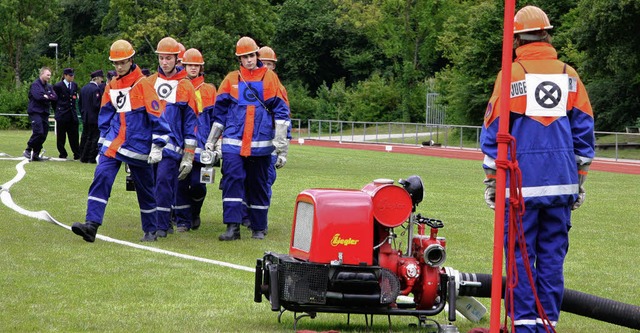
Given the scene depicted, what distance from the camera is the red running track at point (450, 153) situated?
36688 millimetres

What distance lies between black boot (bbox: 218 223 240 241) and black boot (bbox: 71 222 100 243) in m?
1.60

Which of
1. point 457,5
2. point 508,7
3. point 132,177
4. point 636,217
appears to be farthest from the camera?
Answer: point 457,5

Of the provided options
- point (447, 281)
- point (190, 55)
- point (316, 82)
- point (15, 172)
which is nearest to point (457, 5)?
point (316, 82)

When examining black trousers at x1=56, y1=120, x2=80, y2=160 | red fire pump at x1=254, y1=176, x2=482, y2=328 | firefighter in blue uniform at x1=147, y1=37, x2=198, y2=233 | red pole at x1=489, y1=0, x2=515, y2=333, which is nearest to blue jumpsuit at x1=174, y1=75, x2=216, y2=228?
firefighter in blue uniform at x1=147, y1=37, x2=198, y2=233

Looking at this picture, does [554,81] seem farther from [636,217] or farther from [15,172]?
[15,172]

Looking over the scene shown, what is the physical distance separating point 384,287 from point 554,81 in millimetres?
1870

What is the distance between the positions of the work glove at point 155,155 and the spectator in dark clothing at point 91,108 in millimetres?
15087

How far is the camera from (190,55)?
51.0 feet

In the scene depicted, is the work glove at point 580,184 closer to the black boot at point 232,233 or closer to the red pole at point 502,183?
the red pole at point 502,183

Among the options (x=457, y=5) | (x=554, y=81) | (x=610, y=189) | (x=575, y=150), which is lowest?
(x=610, y=189)

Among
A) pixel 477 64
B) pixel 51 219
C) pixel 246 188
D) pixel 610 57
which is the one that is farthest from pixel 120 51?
pixel 477 64

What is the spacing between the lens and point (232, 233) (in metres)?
13.9

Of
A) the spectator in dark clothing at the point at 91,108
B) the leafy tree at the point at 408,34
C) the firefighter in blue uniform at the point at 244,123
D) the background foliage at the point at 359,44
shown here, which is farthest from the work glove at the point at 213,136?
the leafy tree at the point at 408,34

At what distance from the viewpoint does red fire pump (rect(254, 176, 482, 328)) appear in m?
7.89
